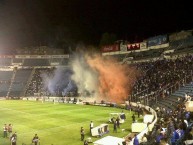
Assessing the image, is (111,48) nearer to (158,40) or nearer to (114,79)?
(158,40)

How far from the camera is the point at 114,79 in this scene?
255ft

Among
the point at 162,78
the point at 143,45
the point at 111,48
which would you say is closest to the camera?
the point at 162,78

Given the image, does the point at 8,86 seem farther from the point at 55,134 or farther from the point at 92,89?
the point at 55,134

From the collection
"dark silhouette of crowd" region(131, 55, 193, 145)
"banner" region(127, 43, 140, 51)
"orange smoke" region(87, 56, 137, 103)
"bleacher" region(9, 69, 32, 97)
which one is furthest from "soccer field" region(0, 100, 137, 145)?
"bleacher" region(9, 69, 32, 97)

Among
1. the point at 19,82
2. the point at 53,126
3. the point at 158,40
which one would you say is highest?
the point at 158,40

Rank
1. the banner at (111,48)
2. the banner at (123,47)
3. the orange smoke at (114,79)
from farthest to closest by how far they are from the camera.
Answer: the banner at (111,48) → the banner at (123,47) → the orange smoke at (114,79)

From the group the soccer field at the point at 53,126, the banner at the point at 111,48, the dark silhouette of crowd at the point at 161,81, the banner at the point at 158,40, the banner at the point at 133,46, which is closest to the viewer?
the soccer field at the point at 53,126

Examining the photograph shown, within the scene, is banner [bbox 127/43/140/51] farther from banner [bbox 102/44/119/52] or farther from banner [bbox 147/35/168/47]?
banner [bbox 102/44/119/52]

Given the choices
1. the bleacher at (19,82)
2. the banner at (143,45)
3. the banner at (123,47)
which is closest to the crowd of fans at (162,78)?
the banner at (143,45)

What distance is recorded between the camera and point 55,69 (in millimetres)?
108562

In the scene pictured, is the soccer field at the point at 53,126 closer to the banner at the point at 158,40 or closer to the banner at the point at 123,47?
the banner at the point at 158,40

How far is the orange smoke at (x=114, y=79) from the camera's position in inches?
2805

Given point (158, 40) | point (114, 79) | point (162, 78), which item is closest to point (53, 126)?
point (162, 78)

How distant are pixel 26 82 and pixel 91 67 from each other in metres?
25.0
